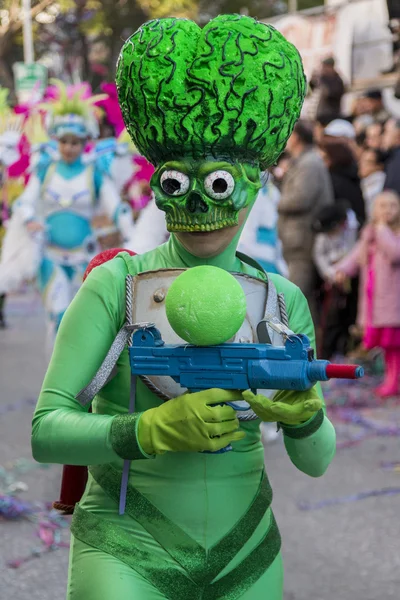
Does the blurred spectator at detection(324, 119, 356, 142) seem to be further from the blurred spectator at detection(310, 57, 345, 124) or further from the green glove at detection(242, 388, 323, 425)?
the green glove at detection(242, 388, 323, 425)

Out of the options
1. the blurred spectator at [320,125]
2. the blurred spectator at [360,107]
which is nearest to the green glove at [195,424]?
the blurred spectator at [320,125]

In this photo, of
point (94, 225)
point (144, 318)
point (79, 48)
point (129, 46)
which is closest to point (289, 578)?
point (144, 318)

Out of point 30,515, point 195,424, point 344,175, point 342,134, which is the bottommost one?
point 30,515

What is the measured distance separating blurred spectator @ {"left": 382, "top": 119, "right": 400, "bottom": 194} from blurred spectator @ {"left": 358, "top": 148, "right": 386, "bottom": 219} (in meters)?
0.11

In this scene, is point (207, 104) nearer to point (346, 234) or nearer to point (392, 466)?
point (392, 466)

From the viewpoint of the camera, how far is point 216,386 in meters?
1.89

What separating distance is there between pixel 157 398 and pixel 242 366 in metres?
0.30

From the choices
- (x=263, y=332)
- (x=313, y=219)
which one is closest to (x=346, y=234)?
(x=313, y=219)

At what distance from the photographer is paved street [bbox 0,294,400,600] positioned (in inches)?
162

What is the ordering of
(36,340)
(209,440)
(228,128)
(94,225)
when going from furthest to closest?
(36,340) → (94,225) → (228,128) → (209,440)

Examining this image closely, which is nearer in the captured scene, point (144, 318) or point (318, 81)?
point (144, 318)

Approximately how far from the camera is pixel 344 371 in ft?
A: 5.94

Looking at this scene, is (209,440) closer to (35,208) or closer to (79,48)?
(35,208)

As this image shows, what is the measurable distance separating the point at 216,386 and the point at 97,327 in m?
0.31
